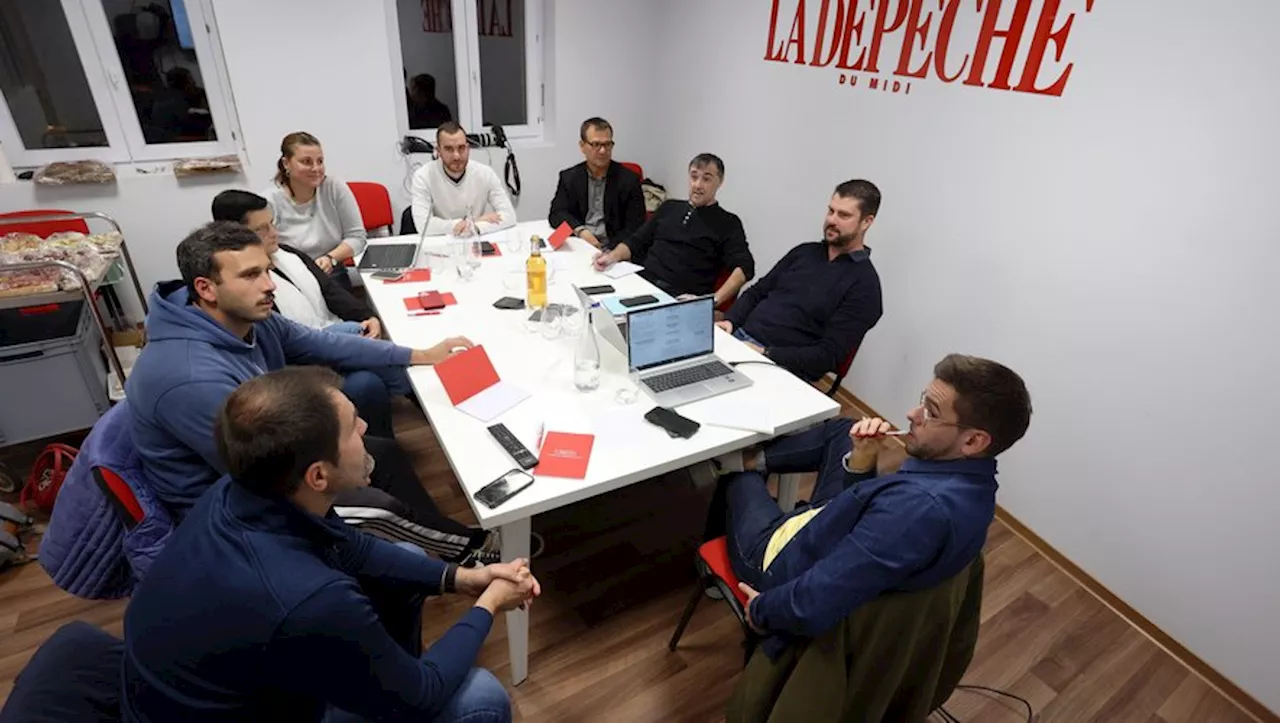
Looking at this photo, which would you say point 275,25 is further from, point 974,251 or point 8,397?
point 974,251

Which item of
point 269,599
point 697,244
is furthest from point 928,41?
point 269,599

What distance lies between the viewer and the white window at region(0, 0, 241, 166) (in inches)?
134

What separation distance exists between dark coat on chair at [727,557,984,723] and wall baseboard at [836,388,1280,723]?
1.40m

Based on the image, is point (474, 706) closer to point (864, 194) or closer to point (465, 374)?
point (465, 374)

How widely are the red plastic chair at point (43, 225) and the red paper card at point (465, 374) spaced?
8.98 feet

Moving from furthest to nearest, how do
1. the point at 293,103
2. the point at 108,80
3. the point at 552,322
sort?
the point at 293,103 < the point at 108,80 < the point at 552,322

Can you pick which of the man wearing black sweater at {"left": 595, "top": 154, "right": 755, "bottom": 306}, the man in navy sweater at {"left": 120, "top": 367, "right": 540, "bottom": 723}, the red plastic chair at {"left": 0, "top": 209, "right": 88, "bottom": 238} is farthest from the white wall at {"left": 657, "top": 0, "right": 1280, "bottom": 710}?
the red plastic chair at {"left": 0, "top": 209, "right": 88, "bottom": 238}

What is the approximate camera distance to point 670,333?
6.79 ft

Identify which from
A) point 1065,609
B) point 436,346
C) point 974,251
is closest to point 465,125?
point 436,346

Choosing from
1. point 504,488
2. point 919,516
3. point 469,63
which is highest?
point 469,63

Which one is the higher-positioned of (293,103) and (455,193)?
(293,103)

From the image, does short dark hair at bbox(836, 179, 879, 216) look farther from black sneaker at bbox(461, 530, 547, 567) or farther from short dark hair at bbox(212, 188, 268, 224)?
short dark hair at bbox(212, 188, 268, 224)

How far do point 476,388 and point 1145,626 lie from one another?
8.39 ft

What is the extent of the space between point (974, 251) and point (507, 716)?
2.54 metres
